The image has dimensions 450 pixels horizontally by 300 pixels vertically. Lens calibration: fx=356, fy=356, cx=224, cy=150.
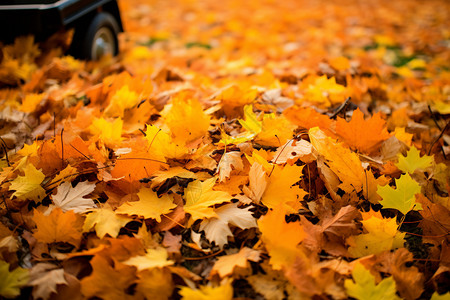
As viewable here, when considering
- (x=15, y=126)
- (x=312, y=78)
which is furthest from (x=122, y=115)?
(x=312, y=78)

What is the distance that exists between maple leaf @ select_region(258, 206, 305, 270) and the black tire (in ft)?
7.93

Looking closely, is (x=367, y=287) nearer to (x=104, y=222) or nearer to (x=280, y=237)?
(x=280, y=237)

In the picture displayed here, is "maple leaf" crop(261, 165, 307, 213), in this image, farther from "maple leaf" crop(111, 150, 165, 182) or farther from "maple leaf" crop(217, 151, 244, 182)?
"maple leaf" crop(111, 150, 165, 182)

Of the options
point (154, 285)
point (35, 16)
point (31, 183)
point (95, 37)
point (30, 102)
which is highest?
point (35, 16)

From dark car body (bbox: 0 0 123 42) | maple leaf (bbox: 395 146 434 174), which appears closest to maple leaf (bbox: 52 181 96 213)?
maple leaf (bbox: 395 146 434 174)

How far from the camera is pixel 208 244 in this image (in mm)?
1276

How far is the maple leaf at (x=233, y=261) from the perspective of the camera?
113 cm

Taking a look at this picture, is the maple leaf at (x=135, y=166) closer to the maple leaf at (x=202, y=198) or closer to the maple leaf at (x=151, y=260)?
the maple leaf at (x=202, y=198)

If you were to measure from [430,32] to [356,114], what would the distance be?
438 centimetres

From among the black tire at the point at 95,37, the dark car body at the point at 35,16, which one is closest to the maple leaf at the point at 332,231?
the dark car body at the point at 35,16

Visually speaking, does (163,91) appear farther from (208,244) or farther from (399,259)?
(399,259)

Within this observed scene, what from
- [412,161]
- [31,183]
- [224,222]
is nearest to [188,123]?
[224,222]

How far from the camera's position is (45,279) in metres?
1.12

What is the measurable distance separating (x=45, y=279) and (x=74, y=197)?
32 centimetres
